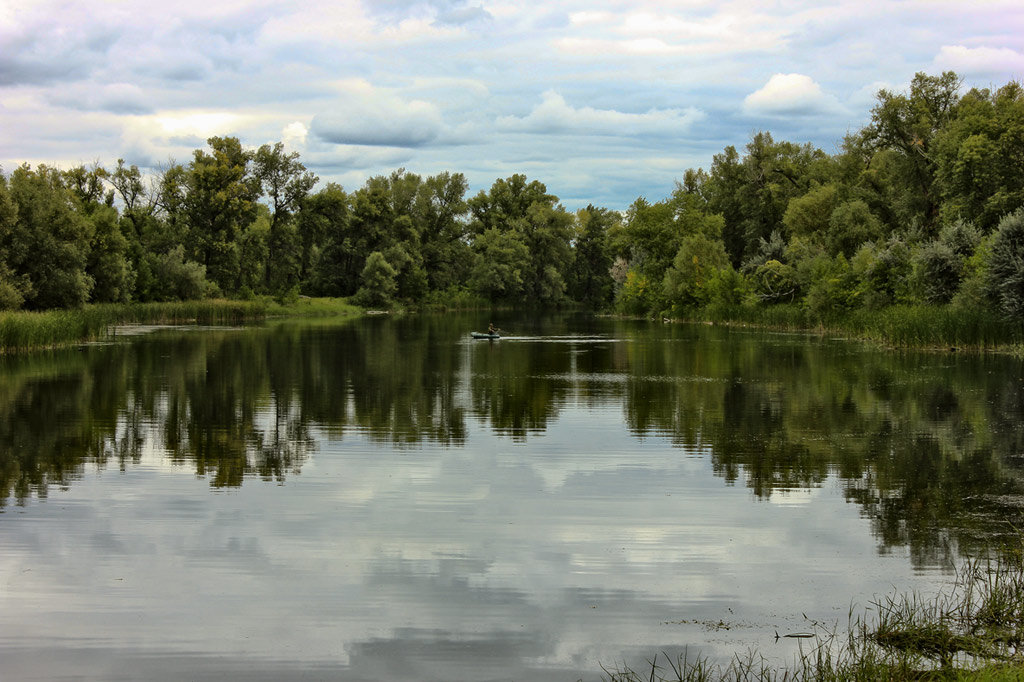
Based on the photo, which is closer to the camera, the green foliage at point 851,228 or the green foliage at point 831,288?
the green foliage at point 831,288

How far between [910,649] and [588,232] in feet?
480

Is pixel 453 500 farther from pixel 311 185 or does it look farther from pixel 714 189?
pixel 311 185

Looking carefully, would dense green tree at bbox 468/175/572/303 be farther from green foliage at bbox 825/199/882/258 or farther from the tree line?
green foliage at bbox 825/199/882/258

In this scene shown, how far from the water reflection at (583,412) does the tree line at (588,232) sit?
13.2 metres

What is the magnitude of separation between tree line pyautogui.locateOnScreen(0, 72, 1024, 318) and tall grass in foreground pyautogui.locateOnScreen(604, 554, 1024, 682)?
3438 centimetres

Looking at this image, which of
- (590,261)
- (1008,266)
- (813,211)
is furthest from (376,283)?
(1008,266)

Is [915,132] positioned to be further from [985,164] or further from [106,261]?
[106,261]

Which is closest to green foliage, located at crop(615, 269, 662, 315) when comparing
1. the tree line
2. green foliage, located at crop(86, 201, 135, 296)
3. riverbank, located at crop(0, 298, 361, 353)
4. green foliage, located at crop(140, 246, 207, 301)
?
the tree line

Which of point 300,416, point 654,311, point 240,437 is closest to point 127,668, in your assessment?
point 240,437

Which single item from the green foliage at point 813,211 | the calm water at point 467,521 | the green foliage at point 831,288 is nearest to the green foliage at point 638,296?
the green foliage at point 813,211

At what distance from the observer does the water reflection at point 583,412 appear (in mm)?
16016

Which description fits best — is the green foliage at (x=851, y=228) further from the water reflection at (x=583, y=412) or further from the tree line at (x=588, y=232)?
the water reflection at (x=583, y=412)

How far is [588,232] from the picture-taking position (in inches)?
6009

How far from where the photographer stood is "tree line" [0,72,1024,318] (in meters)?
54.3
